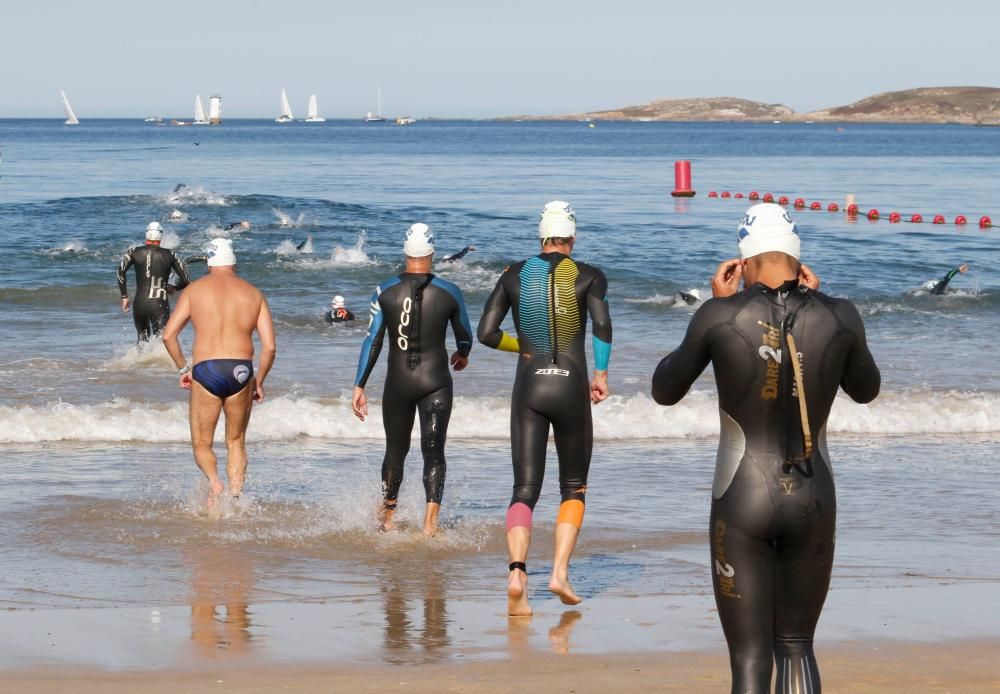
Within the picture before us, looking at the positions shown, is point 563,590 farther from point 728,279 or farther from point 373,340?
point 728,279

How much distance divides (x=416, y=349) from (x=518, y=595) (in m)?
2.00

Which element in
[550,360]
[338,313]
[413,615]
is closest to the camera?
[413,615]

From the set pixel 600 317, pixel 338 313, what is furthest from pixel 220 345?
pixel 338 313

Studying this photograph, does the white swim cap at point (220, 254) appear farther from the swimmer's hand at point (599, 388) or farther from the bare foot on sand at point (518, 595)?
the bare foot on sand at point (518, 595)

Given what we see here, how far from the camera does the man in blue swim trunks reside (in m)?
8.80

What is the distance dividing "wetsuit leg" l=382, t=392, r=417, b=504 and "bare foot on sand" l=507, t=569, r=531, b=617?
176 centimetres

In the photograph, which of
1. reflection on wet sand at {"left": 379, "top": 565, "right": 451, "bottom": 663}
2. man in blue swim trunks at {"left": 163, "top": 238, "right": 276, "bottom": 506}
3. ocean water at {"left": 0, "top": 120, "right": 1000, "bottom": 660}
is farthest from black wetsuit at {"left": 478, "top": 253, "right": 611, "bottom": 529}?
man in blue swim trunks at {"left": 163, "top": 238, "right": 276, "bottom": 506}

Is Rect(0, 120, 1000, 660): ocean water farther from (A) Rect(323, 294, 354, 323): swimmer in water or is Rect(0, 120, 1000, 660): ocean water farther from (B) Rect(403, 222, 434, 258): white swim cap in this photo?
(B) Rect(403, 222, 434, 258): white swim cap

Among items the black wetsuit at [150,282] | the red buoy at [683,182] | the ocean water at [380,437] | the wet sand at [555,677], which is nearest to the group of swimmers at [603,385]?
the ocean water at [380,437]

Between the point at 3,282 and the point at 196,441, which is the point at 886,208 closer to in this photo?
the point at 3,282

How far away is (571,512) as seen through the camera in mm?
7062

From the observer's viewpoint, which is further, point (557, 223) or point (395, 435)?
point (395, 435)

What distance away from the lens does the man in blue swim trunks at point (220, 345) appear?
28.9 feet

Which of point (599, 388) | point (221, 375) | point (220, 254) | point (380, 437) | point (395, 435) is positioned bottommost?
point (380, 437)
